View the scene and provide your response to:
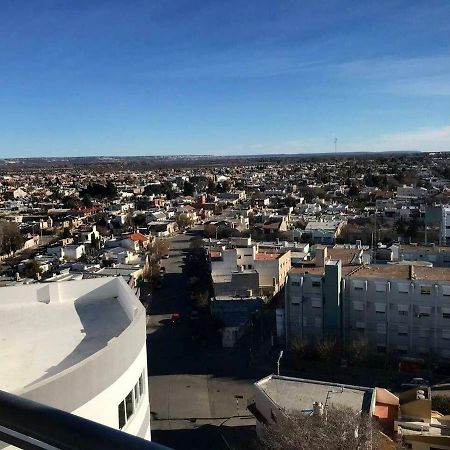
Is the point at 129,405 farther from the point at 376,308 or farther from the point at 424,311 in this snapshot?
the point at 424,311

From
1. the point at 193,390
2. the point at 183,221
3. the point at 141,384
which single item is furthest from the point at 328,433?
the point at 183,221

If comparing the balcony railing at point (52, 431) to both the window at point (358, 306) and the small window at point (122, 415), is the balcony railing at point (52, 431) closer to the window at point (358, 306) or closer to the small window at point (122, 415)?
the small window at point (122, 415)

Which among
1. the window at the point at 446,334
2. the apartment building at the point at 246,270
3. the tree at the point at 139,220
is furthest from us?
the tree at the point at 139,220

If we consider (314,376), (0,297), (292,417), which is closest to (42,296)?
(0,297)

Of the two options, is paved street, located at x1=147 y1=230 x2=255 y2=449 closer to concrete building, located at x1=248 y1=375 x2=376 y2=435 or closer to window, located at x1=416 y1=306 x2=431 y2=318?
concrete building, located at x1=248 y1=375 x2=376 y2=435

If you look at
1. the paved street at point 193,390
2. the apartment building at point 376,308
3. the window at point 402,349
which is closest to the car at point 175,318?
the paved street at point 193,390

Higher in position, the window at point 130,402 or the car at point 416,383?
the window at point 130,402

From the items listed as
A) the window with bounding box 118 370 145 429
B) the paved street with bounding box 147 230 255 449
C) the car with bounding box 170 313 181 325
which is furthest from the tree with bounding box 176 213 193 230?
the window with bounding box 118 370 145 429
